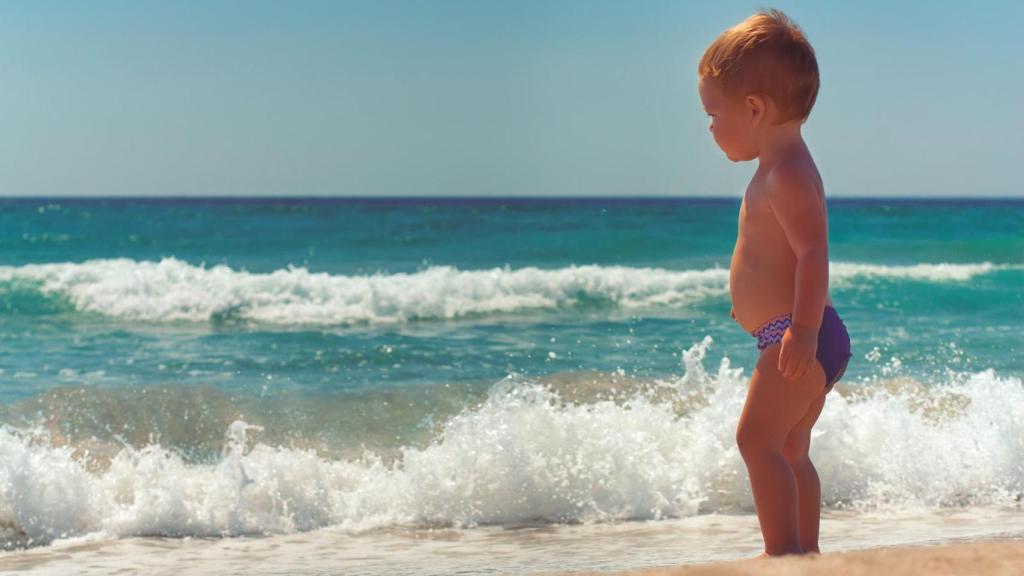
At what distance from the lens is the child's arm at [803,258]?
8.73 feet

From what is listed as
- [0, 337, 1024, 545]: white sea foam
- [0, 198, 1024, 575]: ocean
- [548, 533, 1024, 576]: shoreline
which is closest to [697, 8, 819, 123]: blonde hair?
[548, 533, 1024, 576]: shoreline

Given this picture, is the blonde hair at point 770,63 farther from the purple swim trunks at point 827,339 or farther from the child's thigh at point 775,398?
the child's thigh at point 775,398

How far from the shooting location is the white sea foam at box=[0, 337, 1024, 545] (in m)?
5.10

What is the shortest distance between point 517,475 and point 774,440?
268cm

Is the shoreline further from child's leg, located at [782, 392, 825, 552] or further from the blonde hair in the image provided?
the blonde hair

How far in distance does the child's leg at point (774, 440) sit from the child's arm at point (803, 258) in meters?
0.07

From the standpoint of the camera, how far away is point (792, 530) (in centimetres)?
277

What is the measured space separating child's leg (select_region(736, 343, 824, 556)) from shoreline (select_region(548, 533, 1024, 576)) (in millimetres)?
443

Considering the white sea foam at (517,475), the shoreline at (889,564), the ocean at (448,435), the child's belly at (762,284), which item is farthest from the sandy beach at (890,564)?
the white sea foam at (517,475)

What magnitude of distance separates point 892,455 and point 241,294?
9.41 meters

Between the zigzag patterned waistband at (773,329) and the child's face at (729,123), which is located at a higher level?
the child's face at (729,123)

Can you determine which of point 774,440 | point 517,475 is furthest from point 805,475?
point 517,475

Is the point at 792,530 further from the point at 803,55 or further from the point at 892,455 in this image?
the point at 892,455

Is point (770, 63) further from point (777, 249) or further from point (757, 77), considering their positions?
point (777, 249)
